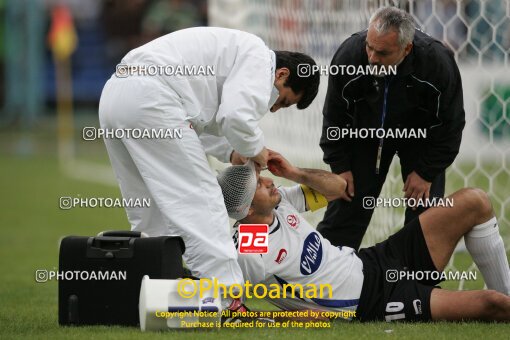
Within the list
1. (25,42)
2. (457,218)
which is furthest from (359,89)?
(25,42)

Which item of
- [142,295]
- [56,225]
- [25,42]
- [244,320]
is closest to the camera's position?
[142,295]

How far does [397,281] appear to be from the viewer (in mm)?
5895

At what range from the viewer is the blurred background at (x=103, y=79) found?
9.45m

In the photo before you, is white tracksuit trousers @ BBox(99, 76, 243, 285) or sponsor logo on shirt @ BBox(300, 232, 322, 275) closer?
white tracksuit trousers @ BBox(99, 76, 243, 285)

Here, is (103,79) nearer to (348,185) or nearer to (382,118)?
(348,185)

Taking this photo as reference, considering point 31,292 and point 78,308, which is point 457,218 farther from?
point 31,292

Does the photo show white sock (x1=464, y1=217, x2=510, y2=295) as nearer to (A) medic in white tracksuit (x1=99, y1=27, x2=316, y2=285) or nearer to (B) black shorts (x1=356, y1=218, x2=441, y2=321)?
(B) black shorts (x1=356, y1=218, x2=441, y2=321)

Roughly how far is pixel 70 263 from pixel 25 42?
2319cm

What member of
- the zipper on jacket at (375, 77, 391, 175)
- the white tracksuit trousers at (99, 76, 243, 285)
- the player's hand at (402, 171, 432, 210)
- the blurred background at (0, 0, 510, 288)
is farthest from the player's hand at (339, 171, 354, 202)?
the blurred background at (0, 0, 510, 288)

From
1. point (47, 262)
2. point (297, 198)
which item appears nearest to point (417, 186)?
point (297, 198)

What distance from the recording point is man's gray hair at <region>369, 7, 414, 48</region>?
20.0 feet

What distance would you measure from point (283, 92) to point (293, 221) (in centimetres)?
77

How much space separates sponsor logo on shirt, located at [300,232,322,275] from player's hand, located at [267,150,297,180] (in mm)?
394

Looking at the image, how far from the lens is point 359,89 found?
21.6 feet
